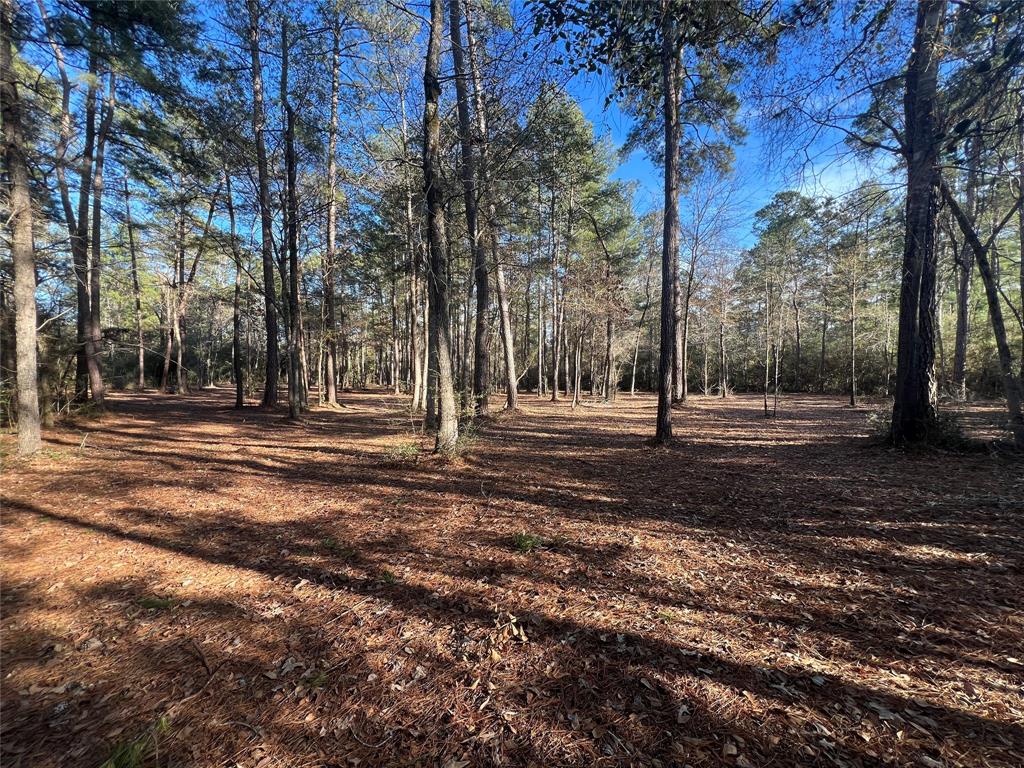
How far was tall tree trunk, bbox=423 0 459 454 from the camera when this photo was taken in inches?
263

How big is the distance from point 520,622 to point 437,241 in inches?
244

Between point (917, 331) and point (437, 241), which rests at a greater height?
point (437, 241)

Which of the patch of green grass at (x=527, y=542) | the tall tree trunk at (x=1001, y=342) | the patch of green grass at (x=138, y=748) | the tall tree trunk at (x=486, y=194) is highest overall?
the tall tree trunk at (x=486, y=194)

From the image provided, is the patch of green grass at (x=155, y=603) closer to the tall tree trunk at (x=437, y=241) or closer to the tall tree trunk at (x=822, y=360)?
the tall tree trunk at (x=437, y=241)

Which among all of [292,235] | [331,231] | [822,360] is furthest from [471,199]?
[822,360]

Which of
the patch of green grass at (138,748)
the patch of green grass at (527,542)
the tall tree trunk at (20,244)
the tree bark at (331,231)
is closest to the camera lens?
the patch of green grass at (138,748)

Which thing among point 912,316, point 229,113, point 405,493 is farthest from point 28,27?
point 912,316

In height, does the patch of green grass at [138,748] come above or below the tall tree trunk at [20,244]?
below

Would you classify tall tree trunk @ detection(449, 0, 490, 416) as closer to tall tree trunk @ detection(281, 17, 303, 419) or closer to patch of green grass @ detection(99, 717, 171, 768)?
tall tree trunk @ detection(281, 17, 303, 419)

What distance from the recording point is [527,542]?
12.8ft

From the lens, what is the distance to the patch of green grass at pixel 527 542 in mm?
3839

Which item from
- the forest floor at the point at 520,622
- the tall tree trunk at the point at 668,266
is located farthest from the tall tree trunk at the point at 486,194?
the forest floor at the point at 520,622

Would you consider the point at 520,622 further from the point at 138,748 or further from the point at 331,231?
the point at 331,231

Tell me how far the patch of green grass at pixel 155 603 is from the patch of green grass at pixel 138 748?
1306 millimetres
